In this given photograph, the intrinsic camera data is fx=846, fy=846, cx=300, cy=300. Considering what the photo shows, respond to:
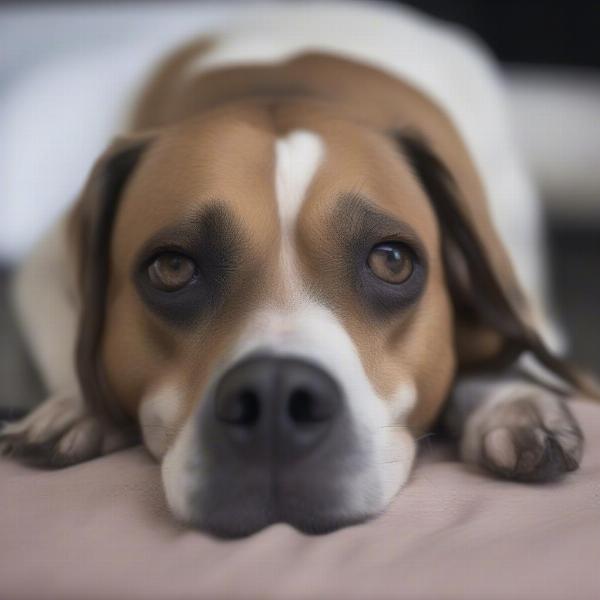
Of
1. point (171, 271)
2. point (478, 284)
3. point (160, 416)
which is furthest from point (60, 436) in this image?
point (478, 284)

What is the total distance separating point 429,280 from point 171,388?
554 millimetres

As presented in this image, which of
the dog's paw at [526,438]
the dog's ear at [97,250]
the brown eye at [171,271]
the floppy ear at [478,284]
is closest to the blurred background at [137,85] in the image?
the dog's ear at [97,250]

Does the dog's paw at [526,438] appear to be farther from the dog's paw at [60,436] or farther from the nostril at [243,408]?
the dog's paw at [60,436]

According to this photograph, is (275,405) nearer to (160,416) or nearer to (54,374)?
(160,416)

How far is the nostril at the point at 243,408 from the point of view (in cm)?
120

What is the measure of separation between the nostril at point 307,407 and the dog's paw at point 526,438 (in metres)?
0.38

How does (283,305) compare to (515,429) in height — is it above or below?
above

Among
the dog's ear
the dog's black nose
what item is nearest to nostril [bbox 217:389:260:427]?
the dog's black nose

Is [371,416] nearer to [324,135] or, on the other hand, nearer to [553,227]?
[324,135]

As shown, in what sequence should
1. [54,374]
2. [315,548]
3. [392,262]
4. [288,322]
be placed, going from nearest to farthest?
[315,548]
[288,322]
[392,262]
[54,374]

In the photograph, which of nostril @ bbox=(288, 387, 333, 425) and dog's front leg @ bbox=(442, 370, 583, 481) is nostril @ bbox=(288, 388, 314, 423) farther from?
dog's front leg @ bbox=(442, 370, 583, 481)

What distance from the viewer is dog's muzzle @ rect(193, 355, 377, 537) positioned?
3.92 feet

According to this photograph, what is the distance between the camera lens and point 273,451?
3.95 feet

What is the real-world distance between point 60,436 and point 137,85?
2.06 m
